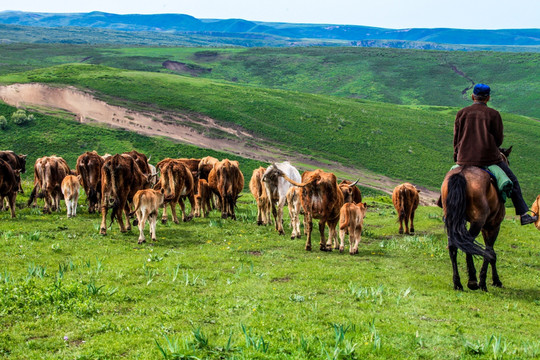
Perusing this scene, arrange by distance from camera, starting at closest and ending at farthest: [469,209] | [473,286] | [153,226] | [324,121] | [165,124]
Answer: [473,286] < [469,209] < [153,226] < [165,124] < [324,121]

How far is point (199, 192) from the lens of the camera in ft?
76.3

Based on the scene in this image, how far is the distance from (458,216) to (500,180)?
53.4 inches

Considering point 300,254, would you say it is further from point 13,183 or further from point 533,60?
point 533,60

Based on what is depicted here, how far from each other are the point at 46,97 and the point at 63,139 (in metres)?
17.3

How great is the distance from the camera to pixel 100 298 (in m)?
9.48

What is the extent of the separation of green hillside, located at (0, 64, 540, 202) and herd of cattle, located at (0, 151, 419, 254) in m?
39.4

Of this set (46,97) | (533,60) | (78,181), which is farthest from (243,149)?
(533,60)

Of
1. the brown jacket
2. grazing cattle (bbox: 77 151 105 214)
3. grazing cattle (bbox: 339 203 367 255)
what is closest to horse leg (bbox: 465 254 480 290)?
the brown jacket

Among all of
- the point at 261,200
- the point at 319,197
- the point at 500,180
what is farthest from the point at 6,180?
the point at 500,180

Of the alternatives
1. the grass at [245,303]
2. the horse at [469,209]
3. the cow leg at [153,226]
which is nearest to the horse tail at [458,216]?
the horse at [469,209]

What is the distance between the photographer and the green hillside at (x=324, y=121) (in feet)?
212

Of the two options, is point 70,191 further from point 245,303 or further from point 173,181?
point 245,303

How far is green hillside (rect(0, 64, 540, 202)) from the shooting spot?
6456 cm

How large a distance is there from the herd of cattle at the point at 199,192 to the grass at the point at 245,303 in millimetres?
1141
